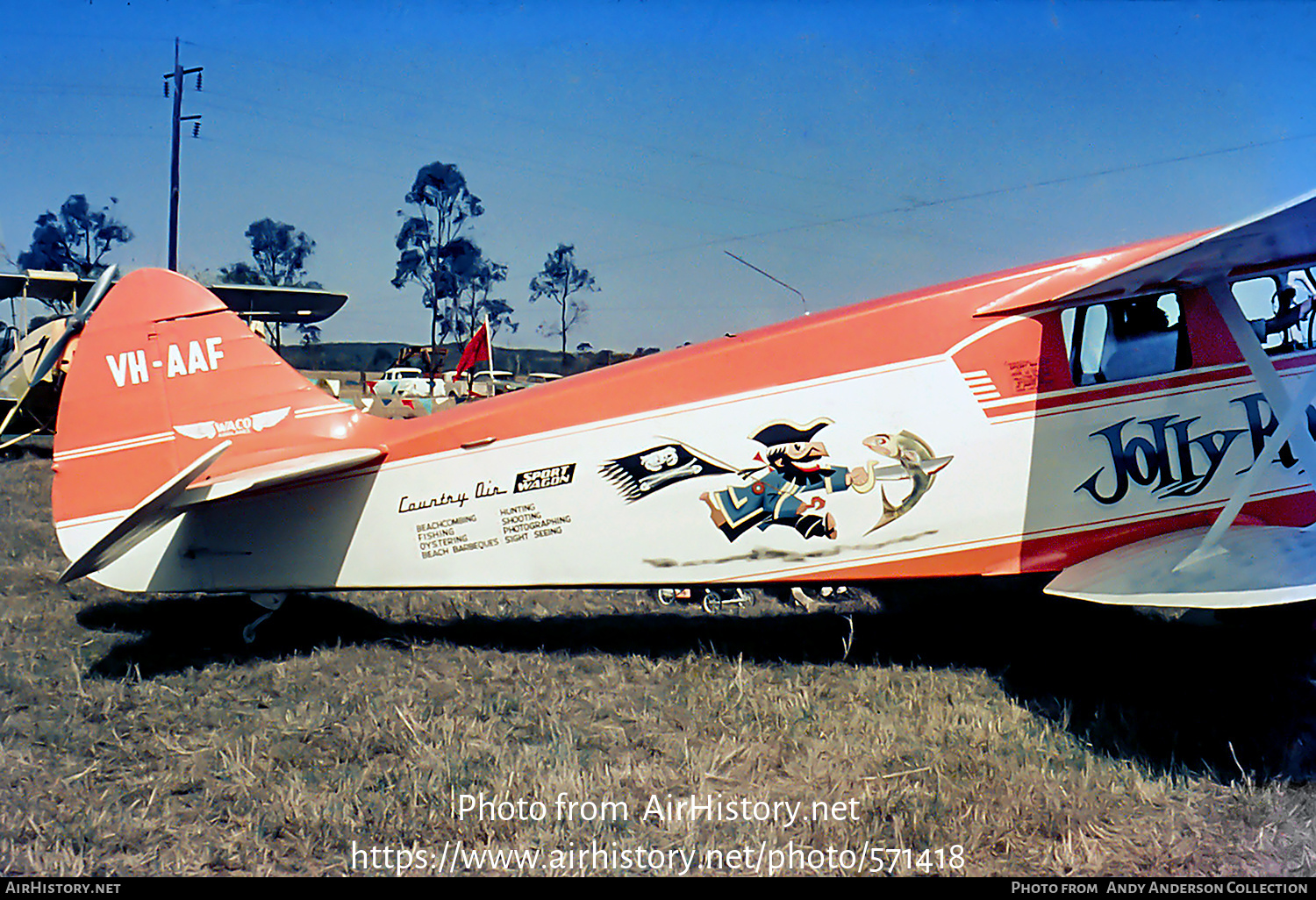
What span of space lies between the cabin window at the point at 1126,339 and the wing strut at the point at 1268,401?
41 cm

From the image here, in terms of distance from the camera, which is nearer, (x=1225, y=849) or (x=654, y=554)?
(x=1225, y=849)

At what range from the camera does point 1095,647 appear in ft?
17.7

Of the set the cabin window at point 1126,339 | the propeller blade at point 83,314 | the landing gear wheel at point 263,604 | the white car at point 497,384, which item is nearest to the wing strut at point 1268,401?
the cabin window at point 1126,339

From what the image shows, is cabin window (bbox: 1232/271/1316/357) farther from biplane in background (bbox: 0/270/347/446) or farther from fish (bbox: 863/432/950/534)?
biplane in background (bbox: 0/270/347/446)

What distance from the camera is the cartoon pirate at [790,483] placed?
15.2 ft

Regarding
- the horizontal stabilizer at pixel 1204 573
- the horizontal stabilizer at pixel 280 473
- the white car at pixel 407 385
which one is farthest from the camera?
the white car at pixel 407 385

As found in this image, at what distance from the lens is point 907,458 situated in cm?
458

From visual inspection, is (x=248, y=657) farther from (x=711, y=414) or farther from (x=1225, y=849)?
(x=1225, y=849)

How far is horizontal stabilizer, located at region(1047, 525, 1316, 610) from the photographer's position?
3.46m

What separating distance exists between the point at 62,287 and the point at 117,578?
46.4 ft

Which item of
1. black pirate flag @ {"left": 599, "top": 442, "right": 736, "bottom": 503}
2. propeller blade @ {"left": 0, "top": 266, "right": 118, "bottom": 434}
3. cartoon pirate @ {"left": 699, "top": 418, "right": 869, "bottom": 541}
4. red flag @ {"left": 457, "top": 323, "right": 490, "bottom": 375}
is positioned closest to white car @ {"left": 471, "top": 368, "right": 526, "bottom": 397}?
red flag @ {"left": 457, "top": 323, "right": 490, "bottom": 375}

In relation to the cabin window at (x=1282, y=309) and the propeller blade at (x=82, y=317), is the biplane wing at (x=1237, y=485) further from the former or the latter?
the propeller blade at (x=82, y=317)

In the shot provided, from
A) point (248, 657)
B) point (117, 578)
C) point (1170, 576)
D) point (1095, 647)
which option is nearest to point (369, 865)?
point (248, 657)

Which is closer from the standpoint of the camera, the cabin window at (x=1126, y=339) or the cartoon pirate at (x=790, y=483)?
the cabin window at (x=1126, y=339)
